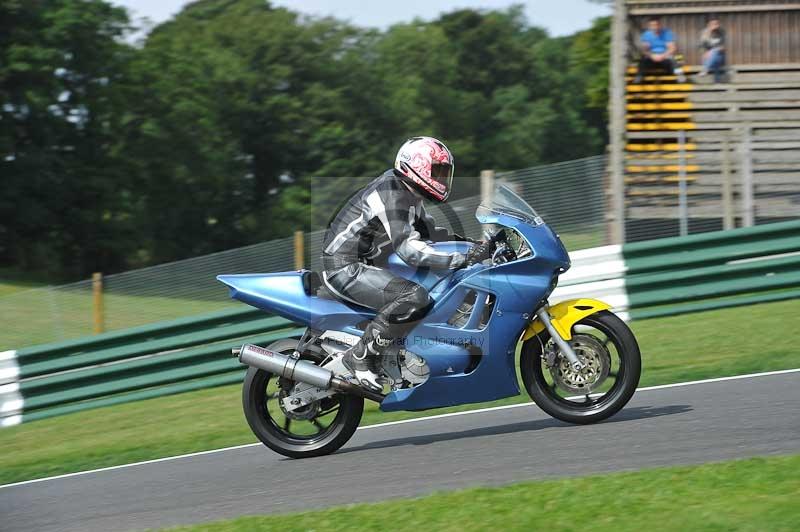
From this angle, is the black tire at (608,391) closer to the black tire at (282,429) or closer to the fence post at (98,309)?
the black tire at (282,429)

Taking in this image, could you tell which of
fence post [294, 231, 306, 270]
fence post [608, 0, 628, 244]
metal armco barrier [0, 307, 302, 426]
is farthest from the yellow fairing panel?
fence post [608, 0, 628, 244]

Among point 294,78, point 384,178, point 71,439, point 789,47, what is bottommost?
point 71,439

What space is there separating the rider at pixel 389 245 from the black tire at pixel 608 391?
27.6 inches

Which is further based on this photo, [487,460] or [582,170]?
[582,170]

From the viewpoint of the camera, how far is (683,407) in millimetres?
7500

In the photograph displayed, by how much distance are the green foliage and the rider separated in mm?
27613

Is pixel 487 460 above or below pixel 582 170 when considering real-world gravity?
below

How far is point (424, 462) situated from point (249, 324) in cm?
505

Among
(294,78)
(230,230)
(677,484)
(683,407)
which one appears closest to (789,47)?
(683,407)

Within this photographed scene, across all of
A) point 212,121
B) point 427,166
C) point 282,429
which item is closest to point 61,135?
point 212,121

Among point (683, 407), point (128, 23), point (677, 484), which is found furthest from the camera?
point (128, 23)

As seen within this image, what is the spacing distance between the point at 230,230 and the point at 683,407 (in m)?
40.7

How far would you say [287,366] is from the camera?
282 inches

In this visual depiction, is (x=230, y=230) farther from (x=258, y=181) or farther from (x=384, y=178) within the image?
(x=384, y=178)
